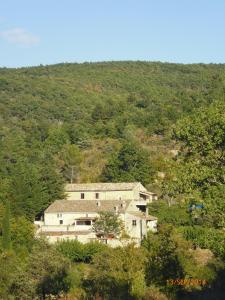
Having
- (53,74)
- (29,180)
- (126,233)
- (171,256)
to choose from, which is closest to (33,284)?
(171,256)

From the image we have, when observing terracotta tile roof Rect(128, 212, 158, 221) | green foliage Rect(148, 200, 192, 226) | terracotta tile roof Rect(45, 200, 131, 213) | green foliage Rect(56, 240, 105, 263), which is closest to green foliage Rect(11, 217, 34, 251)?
green foliage Rect(56, 240, 105, 263)

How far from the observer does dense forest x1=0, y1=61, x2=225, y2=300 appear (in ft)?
76.7

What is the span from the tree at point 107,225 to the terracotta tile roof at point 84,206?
3.34 meters

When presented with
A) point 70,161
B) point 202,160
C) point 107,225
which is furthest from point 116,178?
point 202,160

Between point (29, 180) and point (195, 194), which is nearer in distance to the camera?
point (195, 194)

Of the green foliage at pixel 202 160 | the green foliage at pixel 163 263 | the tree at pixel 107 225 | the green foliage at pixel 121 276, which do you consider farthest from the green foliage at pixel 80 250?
the green foliage at pixel 202 160

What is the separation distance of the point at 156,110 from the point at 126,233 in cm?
5490

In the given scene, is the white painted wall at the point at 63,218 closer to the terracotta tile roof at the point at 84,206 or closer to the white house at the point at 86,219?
the white house at the point at 86,219

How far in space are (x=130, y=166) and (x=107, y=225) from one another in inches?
794

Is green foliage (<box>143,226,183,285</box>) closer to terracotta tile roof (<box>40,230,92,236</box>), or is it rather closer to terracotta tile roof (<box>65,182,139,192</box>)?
terracotta tile roof (<box>40,230,92,236</box>)

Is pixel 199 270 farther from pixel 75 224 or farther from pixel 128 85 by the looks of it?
pixel 128 85

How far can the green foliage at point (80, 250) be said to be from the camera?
1955 inches

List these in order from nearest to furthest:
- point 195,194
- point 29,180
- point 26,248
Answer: point 195,194 → point 26,248 → point 29,180

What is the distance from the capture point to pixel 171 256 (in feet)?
117
